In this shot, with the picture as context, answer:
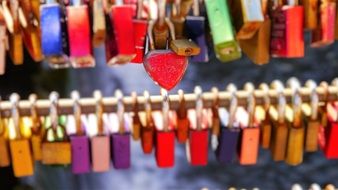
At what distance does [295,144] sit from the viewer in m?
0.97

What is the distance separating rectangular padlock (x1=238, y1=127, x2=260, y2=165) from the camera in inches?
37.4

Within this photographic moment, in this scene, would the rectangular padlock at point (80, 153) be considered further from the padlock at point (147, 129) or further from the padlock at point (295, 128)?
the padlock at point (295, 128)

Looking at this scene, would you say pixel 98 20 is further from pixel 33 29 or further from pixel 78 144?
pixel 78 144

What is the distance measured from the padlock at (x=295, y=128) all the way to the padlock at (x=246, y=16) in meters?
0.20

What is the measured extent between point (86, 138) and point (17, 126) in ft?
0.33

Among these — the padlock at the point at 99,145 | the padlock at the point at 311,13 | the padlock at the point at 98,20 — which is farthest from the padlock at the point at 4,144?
the padlock at the point at 311,13

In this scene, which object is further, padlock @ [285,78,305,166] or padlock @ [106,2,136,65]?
padlock @ [285,78,305,166]

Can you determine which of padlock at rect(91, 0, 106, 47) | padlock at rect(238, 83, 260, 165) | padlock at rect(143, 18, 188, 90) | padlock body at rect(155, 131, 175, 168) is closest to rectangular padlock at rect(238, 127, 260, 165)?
padlock at rect(238, 83, 260, 165)

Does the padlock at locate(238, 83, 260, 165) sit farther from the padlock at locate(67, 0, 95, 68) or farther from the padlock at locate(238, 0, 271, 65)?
the padlock at locate(67, 0, 95, 68)

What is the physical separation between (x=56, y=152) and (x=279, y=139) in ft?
1.11

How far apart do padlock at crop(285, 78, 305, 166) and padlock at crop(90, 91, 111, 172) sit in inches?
11.0

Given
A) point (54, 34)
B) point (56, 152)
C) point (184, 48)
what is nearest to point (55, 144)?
Result: point (56, 152)

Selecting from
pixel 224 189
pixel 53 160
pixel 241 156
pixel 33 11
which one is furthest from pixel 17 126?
pixel 224 189

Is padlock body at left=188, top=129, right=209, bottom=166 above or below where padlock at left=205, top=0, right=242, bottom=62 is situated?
below
